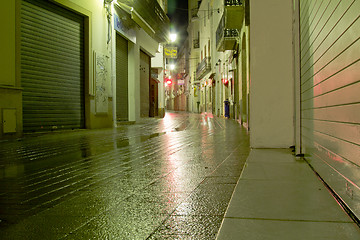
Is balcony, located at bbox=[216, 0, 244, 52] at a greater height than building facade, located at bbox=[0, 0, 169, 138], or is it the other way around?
balcony, located at bbox=[216, 0, 244, 52]

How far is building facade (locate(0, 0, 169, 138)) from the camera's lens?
7.53m

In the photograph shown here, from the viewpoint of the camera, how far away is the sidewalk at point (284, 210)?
169cm

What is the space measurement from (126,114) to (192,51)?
113 feet

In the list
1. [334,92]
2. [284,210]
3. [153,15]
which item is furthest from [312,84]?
[153,15]

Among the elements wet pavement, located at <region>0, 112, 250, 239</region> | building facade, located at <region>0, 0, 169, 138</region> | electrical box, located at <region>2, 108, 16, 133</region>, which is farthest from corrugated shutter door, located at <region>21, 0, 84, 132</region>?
wet pavement, located at <region>0, 112, 250, 239</region>

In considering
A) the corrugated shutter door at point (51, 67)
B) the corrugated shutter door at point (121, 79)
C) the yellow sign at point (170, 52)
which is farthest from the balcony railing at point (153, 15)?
the yellow sign at point (170, 52)

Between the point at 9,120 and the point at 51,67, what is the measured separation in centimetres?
240

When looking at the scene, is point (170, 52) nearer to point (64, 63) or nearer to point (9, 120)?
point (64, 63)

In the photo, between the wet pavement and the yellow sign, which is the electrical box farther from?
the yellow sign

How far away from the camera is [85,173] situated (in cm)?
354

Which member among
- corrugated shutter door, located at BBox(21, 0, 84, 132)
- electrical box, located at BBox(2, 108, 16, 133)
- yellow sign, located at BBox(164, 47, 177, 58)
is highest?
yellow sign, located at BBox(164, 47, 177, 58)

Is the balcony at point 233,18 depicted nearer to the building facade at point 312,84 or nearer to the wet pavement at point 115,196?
the building facade at point 312,84

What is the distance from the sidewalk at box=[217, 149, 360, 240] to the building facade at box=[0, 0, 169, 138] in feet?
20.8

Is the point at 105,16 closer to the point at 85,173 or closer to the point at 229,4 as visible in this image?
the point at 229,4
